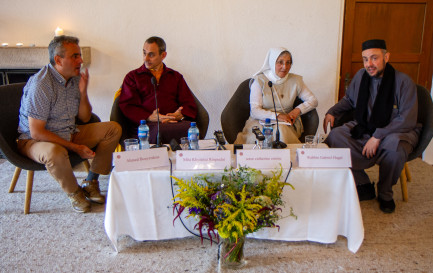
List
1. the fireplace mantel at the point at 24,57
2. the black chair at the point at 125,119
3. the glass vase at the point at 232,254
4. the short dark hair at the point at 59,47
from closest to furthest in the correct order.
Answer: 1. the glass vase at the point at 232,254
2. the short dark hair at the point at 59,47
3. the black chair at the point at 125,119
4. the fireplace mantel at the point at 24,57

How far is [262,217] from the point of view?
173 cm

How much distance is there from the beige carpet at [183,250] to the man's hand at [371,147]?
1.26 ft

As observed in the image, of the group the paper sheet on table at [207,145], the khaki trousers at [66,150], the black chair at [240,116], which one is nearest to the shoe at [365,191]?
the black chair at [240,116]

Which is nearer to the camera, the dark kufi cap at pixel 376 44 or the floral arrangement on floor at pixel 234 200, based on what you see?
the floral arrangement on floor at pixel 234 200

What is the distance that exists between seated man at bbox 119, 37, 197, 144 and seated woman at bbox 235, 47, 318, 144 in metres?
0.53

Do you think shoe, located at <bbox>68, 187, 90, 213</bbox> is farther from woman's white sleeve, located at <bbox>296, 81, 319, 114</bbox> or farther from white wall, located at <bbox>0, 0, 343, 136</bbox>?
woman's white sleeve, located at <bbox>296, 81, 319, 114</bbox>

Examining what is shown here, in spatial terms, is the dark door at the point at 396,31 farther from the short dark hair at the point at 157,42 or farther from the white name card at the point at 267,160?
the white name card at the point at 267,160

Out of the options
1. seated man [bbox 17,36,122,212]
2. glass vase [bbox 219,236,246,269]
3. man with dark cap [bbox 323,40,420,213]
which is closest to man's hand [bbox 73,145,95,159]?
seated man [bbox 17,36,122,212]

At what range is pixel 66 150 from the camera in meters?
2.56

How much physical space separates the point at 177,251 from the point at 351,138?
5.26 ft

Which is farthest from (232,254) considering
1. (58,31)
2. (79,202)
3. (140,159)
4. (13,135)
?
(58,31)

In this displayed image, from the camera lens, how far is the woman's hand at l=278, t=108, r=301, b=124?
297cm

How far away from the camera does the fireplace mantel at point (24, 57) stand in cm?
353

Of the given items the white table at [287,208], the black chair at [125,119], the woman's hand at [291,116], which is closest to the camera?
the white table at [287,208]
